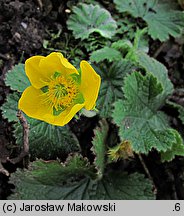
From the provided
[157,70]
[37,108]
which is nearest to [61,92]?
[37,108]

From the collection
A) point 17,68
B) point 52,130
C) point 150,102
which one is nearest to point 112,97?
point 150,102

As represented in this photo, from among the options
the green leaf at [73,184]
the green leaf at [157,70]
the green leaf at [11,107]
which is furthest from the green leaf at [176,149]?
the green leaf at [11,107]

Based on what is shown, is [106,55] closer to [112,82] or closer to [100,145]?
[112,82]

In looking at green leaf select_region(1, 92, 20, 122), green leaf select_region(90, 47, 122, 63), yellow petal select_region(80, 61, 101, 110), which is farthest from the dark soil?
yellow petal select_region(80, 61, 101, 110)

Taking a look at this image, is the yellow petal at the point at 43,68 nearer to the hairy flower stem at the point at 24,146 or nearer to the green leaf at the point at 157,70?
the hairy flower stem at the point at 24,146

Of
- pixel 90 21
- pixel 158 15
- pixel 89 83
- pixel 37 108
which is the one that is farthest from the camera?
pixel 158 15

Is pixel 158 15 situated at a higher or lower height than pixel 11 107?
higher

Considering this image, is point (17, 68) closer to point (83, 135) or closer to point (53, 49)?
point (53, 49)
